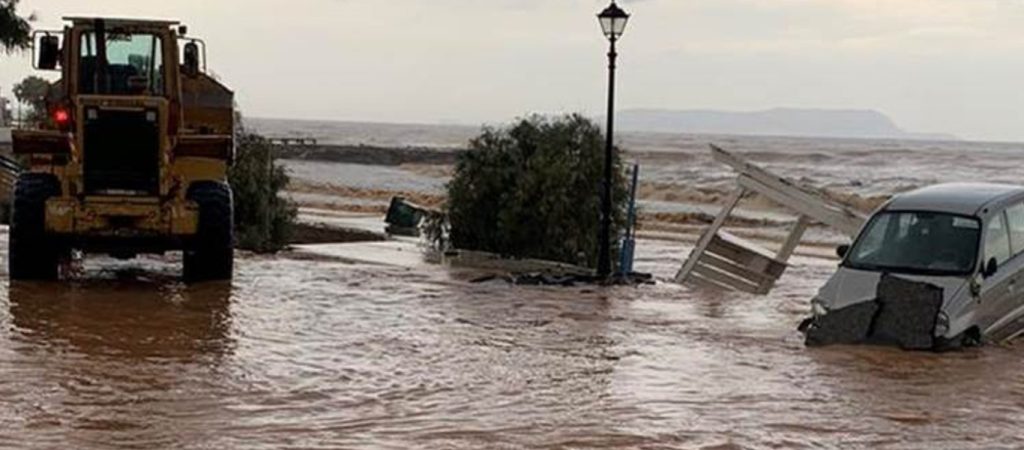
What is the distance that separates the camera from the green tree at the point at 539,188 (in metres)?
25.6

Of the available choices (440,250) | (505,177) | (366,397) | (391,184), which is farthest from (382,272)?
(391,184)

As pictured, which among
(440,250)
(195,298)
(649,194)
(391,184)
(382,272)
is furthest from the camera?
(391,184)

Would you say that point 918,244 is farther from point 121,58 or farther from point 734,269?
point 121,58

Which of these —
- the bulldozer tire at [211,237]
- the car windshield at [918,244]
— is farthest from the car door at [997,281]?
the bulldozer tire at [211,237]

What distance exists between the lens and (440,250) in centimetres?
2870

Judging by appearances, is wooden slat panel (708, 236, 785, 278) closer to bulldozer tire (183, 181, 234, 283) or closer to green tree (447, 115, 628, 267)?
green tree (447, 115, 628, 267)

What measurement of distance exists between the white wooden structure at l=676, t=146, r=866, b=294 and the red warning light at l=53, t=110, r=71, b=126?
31.2 ft

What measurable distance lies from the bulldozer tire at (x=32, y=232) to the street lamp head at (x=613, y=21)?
8.19 meters

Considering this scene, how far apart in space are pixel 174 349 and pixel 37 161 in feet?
20.6

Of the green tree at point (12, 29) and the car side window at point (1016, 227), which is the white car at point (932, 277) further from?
the green tree at point (12, 29)

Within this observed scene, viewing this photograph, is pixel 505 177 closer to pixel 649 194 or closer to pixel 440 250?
pixel 440 250

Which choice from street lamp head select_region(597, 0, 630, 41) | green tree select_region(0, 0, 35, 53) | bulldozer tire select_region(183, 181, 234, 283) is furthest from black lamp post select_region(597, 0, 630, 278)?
green tree select_region(0, 0, 35, 53)

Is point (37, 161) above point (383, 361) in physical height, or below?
above

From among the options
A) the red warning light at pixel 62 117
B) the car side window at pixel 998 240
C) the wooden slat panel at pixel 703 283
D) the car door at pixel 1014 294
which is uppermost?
the red warning light at pixel 62 117
